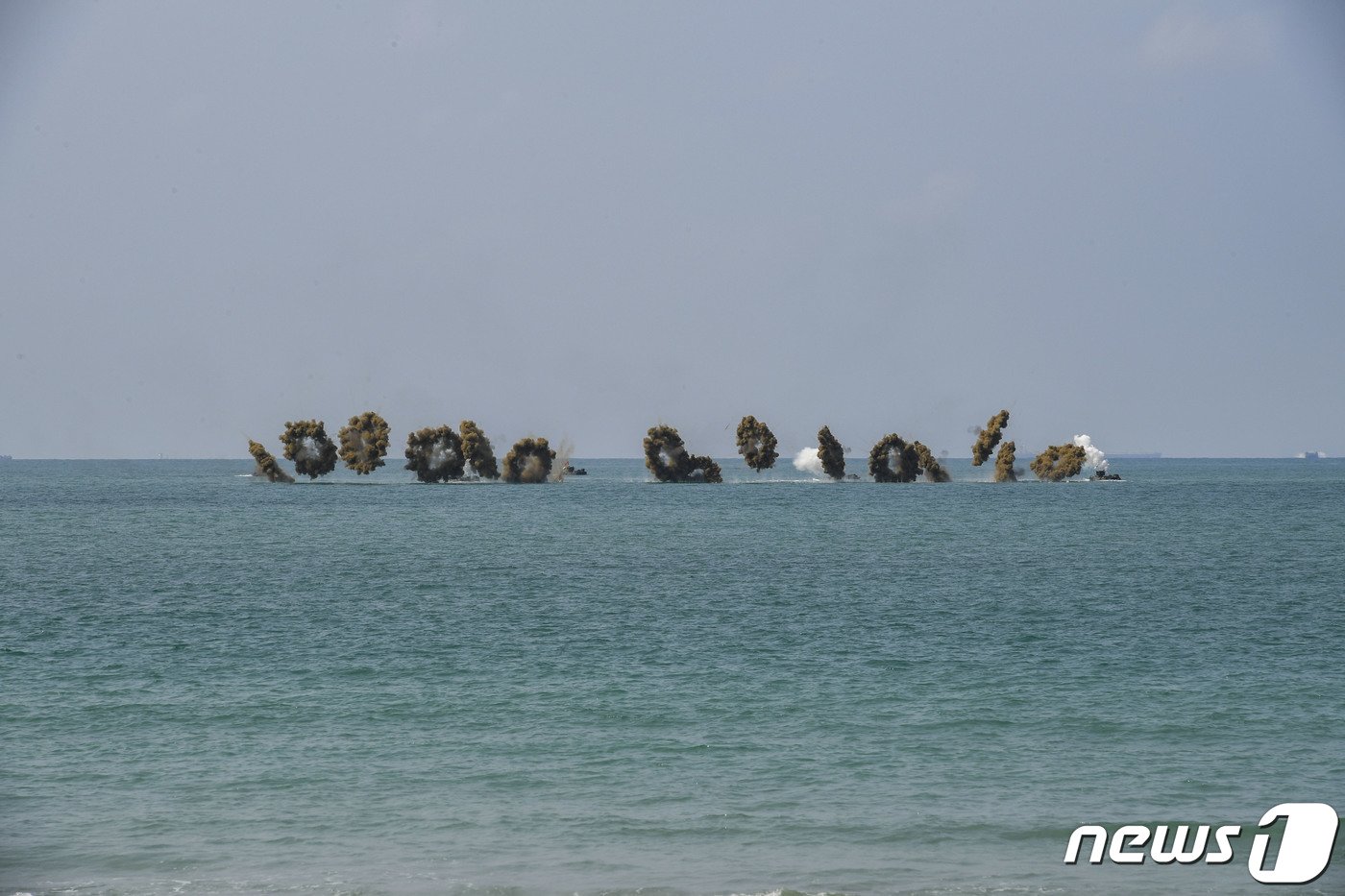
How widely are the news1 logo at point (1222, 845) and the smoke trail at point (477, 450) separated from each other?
169748 mm

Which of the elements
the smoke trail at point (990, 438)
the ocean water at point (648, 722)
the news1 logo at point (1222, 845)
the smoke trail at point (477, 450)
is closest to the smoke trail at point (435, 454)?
the smoke trail at point (477, 450)

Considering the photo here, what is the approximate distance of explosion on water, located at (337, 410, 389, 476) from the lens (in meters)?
187

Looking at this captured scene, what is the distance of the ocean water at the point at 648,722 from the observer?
76.5ft

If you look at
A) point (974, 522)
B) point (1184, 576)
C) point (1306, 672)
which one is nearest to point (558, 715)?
point (1306, 672)

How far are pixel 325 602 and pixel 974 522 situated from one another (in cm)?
6724

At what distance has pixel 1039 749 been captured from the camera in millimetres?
30297

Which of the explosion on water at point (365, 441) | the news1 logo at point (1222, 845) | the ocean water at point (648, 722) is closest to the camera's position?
the news1 logo at point (1222, 845)

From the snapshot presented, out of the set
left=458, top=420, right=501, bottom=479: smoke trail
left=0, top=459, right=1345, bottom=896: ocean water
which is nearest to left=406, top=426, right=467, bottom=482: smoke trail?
left=458, top=420, right=501, bottom=479: smoke trail

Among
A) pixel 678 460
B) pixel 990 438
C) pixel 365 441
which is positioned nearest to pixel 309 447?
pixel 365 441

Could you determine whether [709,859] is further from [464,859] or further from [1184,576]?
[1184,576]

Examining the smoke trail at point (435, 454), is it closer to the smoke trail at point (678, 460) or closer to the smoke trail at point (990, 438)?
the smoke trail at point (678, 460)

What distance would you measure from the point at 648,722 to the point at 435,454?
162877 mm

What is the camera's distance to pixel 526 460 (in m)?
198

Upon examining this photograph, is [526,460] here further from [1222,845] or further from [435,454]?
[1222,845]
